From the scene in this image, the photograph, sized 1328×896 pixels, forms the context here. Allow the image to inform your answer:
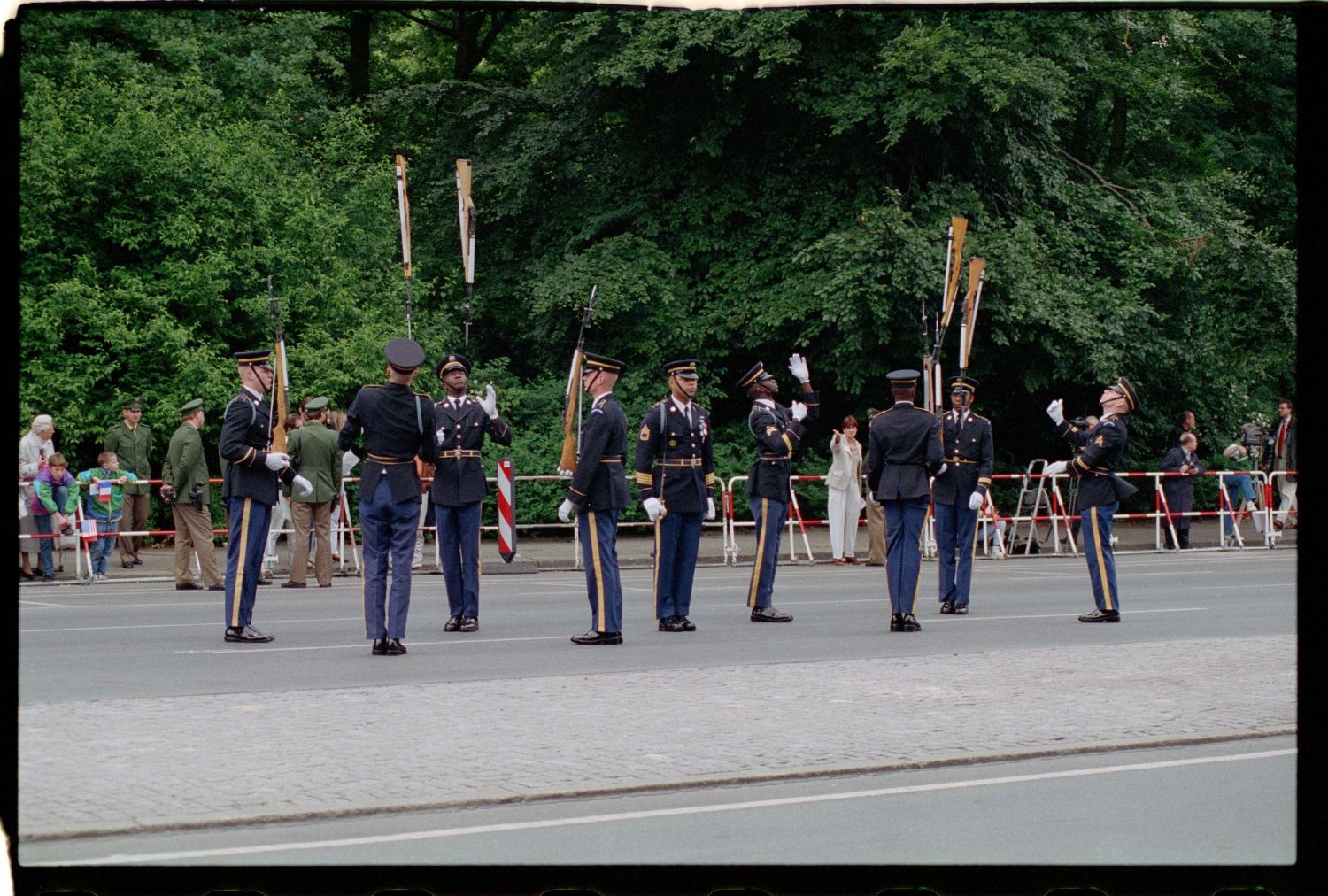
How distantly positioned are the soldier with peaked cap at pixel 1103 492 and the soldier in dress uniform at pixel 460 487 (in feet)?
16.5

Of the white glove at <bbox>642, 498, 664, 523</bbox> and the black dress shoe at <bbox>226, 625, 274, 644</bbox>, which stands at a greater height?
the white glove at <bbox>642, 498, 664, 523</bbox>

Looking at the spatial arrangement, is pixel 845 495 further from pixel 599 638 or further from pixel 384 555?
pixel 384 555

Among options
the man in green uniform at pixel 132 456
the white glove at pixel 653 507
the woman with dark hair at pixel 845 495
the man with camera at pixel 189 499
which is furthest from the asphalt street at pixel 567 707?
the woman with dark hair at pixel 845 495

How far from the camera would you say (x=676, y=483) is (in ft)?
46.0

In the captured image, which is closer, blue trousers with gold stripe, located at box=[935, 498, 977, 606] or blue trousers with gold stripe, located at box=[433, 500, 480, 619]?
blue trousers with gold stripe, located at box=[433, 500, 480, 619]

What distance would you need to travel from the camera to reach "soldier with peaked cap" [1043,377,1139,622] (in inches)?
581

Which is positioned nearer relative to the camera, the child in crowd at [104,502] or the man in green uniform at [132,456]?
the child in crowd at [104,502]

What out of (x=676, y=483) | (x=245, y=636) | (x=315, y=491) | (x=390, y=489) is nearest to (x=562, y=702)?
(x=390, y=489)

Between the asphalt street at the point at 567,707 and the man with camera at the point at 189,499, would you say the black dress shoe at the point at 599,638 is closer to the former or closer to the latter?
Answer: the asphalt street at the point at 567,707

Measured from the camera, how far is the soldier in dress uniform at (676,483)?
14.0m

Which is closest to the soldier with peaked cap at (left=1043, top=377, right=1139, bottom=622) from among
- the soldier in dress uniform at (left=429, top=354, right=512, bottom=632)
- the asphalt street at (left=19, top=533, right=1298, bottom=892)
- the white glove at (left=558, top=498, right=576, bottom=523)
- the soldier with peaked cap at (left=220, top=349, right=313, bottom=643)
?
the asphalt street at (left=19, top=533, right=1298, bottom=892)

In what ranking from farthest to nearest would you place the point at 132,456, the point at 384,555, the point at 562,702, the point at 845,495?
the point at 845,495 < the point at 132,456 < the point at 384,555 < the point at 562,702

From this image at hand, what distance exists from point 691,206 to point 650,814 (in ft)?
78.9

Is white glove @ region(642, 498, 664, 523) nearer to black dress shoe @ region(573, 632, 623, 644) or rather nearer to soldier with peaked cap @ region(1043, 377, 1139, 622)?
black dress shoe @ region(573, 632, 623, 644)
